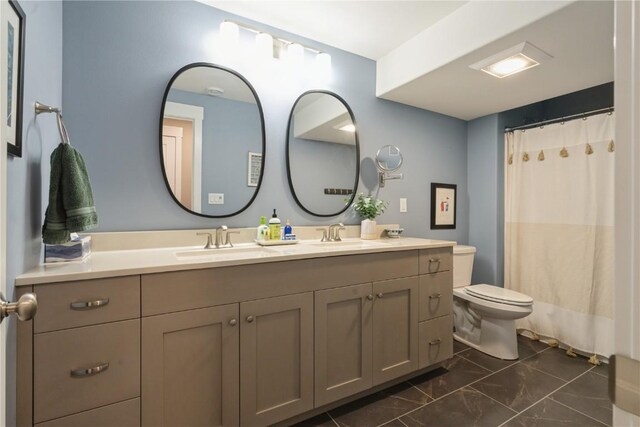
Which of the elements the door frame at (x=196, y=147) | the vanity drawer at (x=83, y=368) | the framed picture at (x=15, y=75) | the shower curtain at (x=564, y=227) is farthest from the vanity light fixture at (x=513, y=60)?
the vanity drawer at (x=83, y=368)

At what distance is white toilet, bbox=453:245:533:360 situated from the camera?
2.08m

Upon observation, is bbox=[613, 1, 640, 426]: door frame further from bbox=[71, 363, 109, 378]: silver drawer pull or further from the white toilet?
the white toilet

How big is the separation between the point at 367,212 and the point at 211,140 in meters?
1.19

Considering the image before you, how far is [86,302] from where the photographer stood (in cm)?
98

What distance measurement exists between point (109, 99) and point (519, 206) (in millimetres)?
3151

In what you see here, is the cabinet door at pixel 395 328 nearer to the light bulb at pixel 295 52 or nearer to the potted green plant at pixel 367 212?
the potted green plant at pixel 367 212

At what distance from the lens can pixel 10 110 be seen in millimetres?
843

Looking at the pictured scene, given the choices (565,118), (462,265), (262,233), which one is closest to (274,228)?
(262,233)

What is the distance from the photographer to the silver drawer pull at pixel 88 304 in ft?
3.17

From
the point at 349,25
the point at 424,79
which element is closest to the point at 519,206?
the point at 424,79

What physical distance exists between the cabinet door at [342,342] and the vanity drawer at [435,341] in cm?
42

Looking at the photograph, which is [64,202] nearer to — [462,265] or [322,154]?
[322,154]

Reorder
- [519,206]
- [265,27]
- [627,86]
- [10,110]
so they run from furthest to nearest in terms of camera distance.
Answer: [519,206] < [265,27] < [10,110] < [627,86]

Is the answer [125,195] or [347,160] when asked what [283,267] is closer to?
[125,195]
